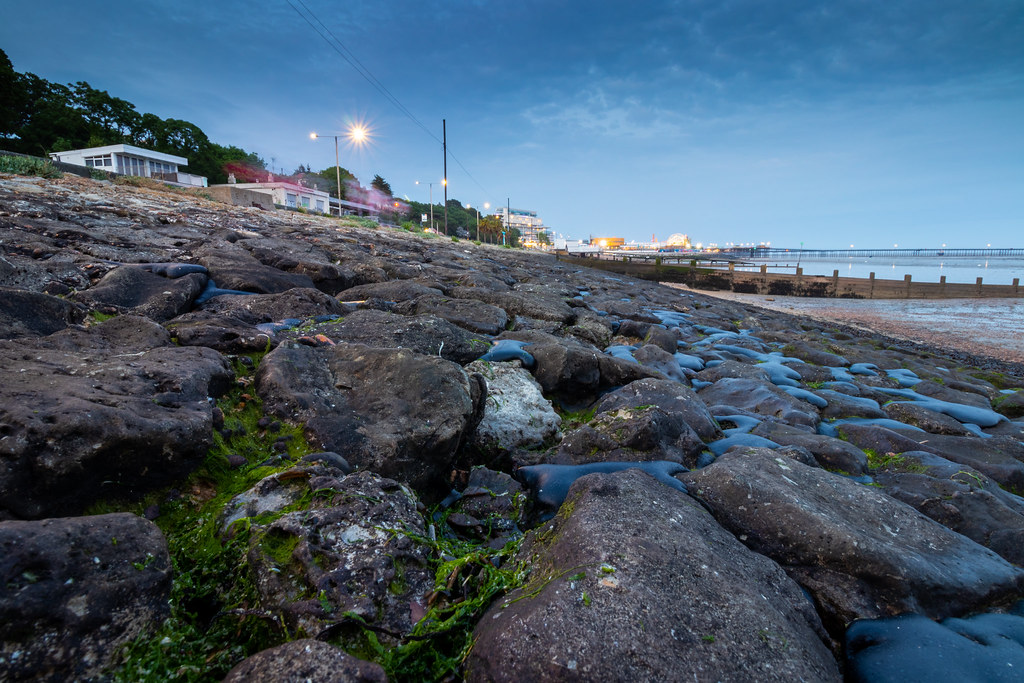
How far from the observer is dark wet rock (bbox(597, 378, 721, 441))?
10.5 ft

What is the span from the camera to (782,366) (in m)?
5.95

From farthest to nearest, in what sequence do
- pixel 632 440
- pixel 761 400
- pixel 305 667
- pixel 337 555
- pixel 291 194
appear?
1. pixel 291 194
2. pixel 761 400
3. pixel 632 440
4. pixel 337 555
5. pixel 305 667

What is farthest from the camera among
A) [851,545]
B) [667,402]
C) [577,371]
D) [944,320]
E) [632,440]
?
[944,320]

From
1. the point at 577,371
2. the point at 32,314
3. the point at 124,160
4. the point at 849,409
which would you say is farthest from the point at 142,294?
the point at 124,160

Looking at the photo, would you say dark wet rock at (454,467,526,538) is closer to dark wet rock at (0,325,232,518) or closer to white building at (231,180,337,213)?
dark wet rock at (0,325,232,518)

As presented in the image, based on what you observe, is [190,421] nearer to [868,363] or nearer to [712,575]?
[712,575]

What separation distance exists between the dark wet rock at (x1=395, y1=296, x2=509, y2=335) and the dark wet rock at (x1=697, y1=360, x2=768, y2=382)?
2.20 metres

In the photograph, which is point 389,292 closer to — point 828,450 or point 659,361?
point 659,361

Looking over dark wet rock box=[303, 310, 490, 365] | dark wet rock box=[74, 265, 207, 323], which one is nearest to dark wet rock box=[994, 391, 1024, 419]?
dark wet rock box=[303, 310, 490, 365]

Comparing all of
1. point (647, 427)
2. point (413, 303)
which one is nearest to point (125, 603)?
point (647, 427)

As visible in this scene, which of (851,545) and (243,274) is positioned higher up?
(243,274)

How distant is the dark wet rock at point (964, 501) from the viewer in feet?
7.55

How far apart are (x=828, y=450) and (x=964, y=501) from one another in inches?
25.6

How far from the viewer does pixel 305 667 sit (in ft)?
3.65
